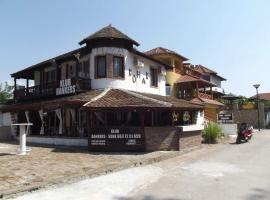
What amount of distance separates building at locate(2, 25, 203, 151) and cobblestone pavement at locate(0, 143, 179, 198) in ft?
5.18

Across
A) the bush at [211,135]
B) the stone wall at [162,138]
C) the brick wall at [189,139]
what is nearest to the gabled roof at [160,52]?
the bush at [211,135]

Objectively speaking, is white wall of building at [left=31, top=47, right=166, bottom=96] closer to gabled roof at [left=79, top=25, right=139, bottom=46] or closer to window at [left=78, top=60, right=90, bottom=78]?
window at [left=78, top=60, right=90, bottom=78]

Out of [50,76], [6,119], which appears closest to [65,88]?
[50,76]

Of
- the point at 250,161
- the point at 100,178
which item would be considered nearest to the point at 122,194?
the point at 100,178

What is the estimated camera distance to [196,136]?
72.7ft

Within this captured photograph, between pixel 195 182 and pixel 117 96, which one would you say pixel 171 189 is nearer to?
pixel 195 182

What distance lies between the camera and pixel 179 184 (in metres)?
10.5

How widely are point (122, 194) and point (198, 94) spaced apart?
28.5 meters

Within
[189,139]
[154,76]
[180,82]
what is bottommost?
[189,139]

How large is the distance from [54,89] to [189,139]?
10.3m

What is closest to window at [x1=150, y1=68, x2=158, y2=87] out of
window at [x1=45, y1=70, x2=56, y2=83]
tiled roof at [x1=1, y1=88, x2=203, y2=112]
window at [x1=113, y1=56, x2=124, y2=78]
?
window at [x1=113, y1=56, x2=124, y2=78]

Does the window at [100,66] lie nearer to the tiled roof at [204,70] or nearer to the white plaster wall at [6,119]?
the white plaster wall at [6,119]

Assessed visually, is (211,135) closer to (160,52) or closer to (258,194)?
(160,52)

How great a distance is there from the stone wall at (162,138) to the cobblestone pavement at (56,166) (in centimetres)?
103
